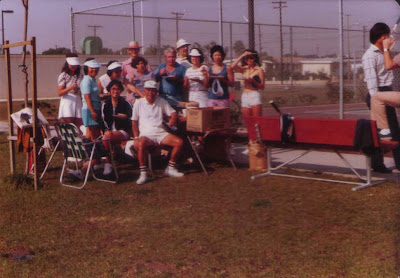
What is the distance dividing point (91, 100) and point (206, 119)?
5.70ft

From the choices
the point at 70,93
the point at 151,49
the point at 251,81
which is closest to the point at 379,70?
the point at 251,81

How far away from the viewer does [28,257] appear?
5512 millimetres

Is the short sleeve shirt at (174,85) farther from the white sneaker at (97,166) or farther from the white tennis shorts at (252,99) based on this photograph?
the white sneaker at (97,166)

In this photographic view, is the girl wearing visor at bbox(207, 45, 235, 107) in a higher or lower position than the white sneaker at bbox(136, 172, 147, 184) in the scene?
higher

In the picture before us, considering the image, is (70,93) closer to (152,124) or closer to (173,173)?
(152,124)

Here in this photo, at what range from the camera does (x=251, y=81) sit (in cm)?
963

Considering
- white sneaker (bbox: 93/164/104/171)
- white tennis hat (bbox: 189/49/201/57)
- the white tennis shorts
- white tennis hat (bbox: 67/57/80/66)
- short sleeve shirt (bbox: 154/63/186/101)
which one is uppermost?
white tennis hat (bbox: 189/49/201/57)

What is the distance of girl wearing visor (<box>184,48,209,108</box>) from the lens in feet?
31.2

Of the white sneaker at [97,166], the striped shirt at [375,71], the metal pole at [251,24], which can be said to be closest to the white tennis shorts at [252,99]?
the metal pole at [251,24]

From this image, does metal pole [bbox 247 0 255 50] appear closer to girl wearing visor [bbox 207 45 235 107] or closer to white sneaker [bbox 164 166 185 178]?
girl wearing visor [bbox 207 45 235 107]

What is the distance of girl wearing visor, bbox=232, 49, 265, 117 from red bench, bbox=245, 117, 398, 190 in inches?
52.6

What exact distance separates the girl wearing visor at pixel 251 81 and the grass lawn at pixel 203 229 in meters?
1.66

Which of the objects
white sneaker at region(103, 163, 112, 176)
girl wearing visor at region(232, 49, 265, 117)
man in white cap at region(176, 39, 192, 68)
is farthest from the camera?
man in white cap at region(176, 39, 192, 68)

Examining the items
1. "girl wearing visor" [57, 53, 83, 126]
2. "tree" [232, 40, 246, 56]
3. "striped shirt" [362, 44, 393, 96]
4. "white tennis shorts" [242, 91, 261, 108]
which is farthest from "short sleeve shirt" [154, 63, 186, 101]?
"tree" [232, 40, 246, 56]
